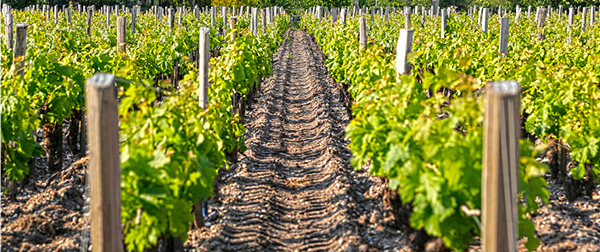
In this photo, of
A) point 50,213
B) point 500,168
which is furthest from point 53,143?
point 500,168

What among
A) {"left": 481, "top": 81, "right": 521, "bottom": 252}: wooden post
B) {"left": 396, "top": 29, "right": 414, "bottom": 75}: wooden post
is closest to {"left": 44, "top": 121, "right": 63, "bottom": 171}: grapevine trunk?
{"left": 396, "top": 29, "right": 414, "bottom": 75}: wooden post

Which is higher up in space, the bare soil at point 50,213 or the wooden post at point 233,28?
the wooden post at point 233,28

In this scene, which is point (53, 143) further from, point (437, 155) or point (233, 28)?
point (437, 155)

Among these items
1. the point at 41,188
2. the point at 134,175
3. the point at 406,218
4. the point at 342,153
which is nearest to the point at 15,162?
the point at 41,188

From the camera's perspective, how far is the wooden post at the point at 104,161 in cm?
365

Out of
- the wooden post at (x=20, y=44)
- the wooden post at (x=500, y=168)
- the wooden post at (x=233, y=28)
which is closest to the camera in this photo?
the wooden post at (x=500, y=168)

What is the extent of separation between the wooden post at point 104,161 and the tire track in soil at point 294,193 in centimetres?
194

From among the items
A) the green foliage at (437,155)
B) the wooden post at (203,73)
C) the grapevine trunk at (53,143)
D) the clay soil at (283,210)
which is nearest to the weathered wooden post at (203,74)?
the wooden post at (203,73)

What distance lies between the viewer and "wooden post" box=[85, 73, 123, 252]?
3654 mm

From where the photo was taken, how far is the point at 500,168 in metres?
3.45

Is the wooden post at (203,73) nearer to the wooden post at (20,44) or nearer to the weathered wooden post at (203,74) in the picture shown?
the weathered wooden post at (203,74)

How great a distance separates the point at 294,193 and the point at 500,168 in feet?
13.5

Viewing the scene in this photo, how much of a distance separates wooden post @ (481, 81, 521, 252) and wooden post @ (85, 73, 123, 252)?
191 cm

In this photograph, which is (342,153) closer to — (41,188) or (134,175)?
(41,188)
